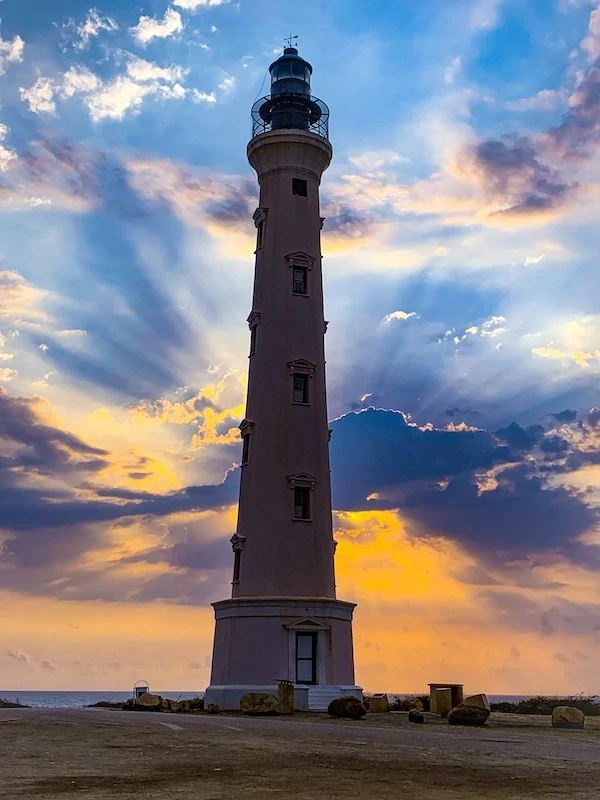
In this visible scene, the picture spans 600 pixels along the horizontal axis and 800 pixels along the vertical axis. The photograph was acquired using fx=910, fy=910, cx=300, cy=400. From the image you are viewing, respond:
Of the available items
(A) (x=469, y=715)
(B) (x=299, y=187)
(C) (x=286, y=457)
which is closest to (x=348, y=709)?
(A) (x=469, y=715)

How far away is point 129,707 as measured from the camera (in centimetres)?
4131

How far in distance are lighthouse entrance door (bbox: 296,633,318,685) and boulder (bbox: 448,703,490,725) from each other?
9.89 metres

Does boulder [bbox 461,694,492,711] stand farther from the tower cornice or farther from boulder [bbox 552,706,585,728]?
the tower cornice

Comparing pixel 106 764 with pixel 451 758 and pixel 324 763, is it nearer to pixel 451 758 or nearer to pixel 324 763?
pixel 324 763

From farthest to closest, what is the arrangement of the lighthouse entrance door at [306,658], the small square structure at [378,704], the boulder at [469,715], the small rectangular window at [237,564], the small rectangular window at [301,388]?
the small rectangular window at [301,388] → the small rectangular window at [237,564] → the lighthouse entrance door at [306,658] → the small square structure at [378,704] → the boulder at [469,715]

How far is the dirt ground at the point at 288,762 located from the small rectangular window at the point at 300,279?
22.2m

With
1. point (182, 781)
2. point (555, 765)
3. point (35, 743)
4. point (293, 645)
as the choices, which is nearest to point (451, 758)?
point (555, 765)

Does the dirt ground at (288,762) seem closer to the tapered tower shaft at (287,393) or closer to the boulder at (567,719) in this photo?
the boulder at (567,719)

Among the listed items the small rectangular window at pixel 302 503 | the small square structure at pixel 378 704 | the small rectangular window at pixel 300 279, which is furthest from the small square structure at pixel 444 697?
the small rectangular window at pixel 300 279

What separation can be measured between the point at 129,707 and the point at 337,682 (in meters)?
10.2

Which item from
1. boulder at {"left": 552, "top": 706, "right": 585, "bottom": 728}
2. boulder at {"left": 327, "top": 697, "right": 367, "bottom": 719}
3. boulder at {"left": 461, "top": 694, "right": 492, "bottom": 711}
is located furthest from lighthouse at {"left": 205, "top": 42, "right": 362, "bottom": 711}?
boulder at {"left": 552, "top": 706, "right": 585, "bottom": 728}

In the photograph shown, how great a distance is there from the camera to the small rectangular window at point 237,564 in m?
40.0

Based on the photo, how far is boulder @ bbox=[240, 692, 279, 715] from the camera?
3288cm

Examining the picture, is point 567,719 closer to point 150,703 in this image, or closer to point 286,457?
point 286,457
